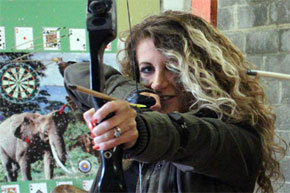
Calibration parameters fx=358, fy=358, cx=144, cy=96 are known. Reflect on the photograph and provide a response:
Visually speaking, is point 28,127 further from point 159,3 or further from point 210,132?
point 210,132

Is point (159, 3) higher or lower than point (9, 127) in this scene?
Result: higher

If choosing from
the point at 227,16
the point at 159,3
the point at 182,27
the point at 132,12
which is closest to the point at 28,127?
the point at 132,12

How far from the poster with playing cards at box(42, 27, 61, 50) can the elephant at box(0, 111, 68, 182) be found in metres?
0.32

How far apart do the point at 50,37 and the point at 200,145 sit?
4.01ft

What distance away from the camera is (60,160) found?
5.65 ft

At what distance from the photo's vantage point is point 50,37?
171cm

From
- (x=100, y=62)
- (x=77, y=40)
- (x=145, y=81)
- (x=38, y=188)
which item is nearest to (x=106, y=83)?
(x=145, y=81)

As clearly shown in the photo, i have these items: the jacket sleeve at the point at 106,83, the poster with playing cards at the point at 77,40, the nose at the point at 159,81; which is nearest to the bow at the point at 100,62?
the jacket sleeve at the point at 106,83

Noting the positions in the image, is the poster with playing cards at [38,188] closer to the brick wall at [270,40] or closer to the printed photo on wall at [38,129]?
the printed photo on wall at [38,129]

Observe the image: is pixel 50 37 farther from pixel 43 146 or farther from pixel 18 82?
pixel 43 146

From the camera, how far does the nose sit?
0.93m

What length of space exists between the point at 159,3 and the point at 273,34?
0.60m

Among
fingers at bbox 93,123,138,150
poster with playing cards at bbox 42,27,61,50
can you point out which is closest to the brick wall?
poster with playing cards at bbox 42,27,61,50

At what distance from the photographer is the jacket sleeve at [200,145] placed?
0.58m
